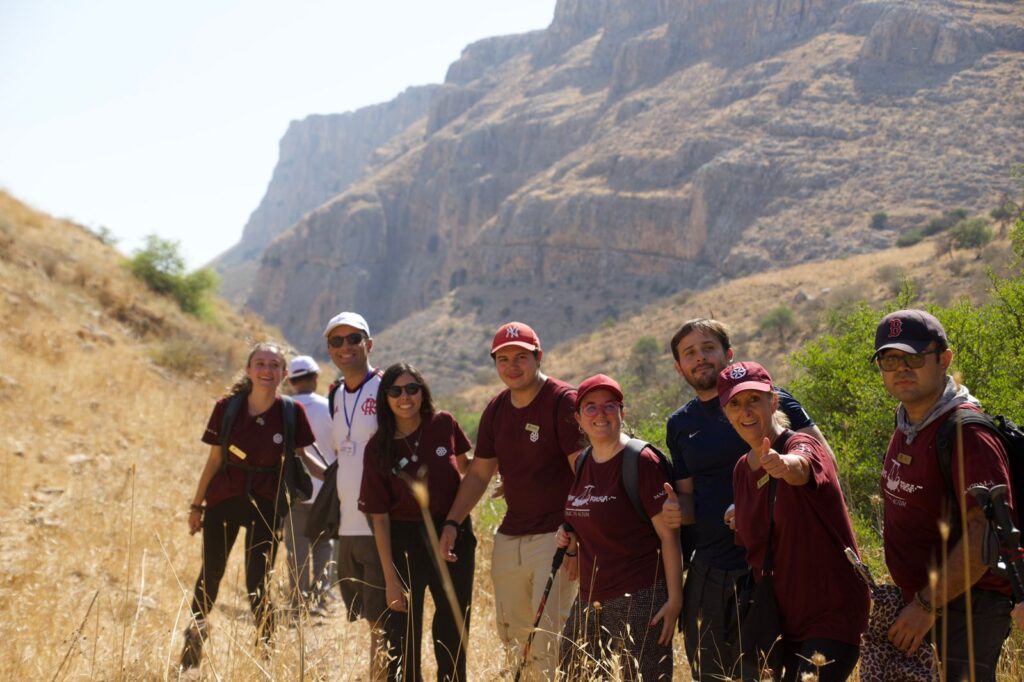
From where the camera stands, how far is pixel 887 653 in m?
2.74

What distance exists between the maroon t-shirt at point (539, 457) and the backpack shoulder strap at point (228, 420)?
1.67 meters

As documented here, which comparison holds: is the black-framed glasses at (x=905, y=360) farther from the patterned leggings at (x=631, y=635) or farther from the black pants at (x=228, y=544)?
the black pants at (x=228, y=544)

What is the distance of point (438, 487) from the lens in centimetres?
407

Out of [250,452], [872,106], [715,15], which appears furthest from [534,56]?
[250,452]

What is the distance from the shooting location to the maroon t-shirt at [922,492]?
7.97ft

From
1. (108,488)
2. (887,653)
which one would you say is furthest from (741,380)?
(108,488)

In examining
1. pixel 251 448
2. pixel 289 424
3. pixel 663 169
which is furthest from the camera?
pixel 663 169

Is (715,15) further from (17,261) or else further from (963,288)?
(17,261)

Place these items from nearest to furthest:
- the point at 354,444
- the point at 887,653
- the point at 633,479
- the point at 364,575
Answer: the point at 887,653
the point at 633,479
the point at 364,575
the point at 354,444

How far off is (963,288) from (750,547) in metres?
29.9

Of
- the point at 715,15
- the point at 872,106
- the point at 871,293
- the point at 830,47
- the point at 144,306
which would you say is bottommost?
the point at 871,293

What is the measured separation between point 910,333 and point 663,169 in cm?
7019

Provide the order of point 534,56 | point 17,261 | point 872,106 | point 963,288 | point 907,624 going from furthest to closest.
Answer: point 534,56 < point 872,106 < point 963,288 < point 17,261 < point 907,624

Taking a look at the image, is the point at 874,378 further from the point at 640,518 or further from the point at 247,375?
the point at 247,375
